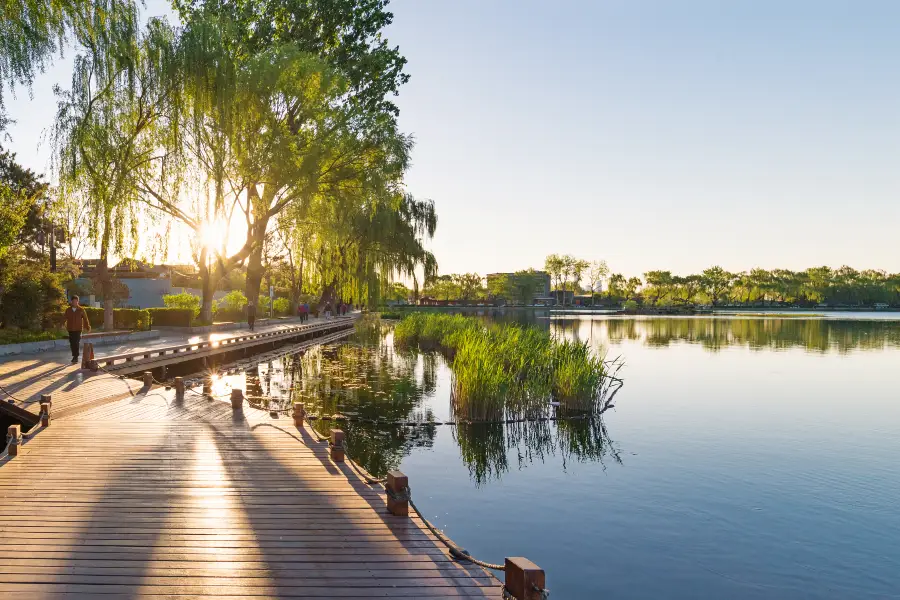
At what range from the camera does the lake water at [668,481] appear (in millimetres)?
7020

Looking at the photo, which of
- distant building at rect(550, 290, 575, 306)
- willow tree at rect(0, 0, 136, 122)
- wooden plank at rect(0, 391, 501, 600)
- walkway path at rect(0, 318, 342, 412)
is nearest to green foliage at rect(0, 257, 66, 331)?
walkway path at rect(0, 318, 342, 412)

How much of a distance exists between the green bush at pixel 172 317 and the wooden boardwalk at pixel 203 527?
2086cm

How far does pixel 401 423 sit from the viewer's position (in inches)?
529

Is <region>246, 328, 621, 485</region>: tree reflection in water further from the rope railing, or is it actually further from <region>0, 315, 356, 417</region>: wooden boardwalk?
<region>0, 315, 356, 417</region>: wooden boardwalk

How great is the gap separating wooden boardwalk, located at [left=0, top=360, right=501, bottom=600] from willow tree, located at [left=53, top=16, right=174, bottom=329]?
10571mm

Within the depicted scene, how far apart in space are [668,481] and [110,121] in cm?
1752

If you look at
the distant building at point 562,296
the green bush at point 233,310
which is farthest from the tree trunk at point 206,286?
the distant building at point 562,296

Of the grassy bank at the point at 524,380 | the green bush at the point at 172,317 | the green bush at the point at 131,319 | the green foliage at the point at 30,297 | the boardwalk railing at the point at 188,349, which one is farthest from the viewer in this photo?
the green bush at the point at 172,317

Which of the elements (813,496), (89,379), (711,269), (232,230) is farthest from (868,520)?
(711,269)

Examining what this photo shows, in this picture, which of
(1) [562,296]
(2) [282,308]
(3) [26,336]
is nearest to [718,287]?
(1) [562,296]

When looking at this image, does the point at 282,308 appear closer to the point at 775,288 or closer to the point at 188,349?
the point at 188,349

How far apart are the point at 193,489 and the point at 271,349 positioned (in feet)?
74.0

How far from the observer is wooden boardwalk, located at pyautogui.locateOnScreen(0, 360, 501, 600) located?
4285 mm

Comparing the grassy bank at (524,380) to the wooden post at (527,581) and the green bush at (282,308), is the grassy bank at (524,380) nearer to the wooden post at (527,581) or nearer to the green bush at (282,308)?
the wooden post at (527,581)
